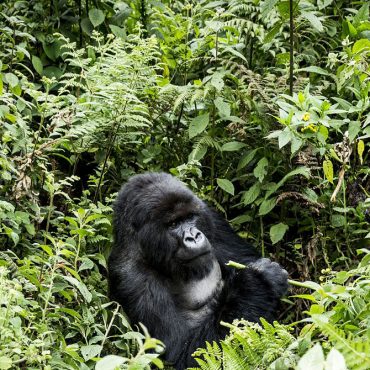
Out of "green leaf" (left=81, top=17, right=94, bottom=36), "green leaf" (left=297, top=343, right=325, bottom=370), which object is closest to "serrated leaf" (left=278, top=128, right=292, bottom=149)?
"green leaf" (left=81, top=17, right=94, bottom=36)

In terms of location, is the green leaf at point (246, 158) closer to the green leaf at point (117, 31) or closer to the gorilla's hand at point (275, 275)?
the gorilla's hand at point (275, 275)

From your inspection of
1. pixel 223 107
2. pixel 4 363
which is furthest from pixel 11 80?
pixel 4 363

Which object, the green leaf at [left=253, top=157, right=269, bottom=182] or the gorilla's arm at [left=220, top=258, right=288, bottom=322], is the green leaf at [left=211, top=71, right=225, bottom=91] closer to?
the green leaf at [left=253, top=157, right=269, bottom=182]

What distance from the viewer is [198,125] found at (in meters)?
5.00

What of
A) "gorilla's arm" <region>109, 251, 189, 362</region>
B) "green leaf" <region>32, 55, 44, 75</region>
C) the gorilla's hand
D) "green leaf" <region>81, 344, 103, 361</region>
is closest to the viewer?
"green leaf" <region>81, 344, 103, 361</region>

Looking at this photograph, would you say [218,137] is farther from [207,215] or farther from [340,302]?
[340,302]

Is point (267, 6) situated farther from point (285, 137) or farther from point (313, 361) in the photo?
point (313, 361)

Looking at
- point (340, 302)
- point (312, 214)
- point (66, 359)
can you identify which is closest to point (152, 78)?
point (312, 214)

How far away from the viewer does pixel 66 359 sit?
→ 3412mm

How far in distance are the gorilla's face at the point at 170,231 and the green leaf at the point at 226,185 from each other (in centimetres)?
54

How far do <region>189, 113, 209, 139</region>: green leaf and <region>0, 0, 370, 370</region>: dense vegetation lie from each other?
16mm

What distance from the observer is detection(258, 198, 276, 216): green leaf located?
15.4ft

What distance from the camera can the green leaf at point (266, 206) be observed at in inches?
184

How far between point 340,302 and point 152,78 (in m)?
2.71
